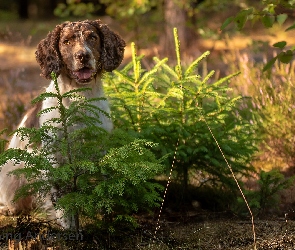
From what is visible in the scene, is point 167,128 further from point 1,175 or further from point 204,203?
point 1,175

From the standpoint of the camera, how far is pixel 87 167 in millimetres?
3520

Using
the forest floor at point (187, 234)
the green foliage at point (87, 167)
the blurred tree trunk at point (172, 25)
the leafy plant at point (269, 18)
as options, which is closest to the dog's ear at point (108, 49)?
the green foliage at point (87, 167)

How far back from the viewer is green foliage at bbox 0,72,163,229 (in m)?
3.36

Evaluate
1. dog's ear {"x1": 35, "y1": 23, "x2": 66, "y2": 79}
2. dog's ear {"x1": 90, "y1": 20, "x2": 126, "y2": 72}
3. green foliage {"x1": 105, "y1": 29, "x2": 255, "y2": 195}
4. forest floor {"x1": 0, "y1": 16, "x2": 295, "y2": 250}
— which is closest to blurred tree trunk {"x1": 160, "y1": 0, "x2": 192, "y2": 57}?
dog's ear {"x1": 90, "y1": 20, "x2": 126, "y2": 72}

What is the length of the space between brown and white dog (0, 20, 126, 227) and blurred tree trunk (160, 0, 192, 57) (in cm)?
619

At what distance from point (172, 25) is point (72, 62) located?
7.20m

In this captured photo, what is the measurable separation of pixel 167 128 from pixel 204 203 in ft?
2.62

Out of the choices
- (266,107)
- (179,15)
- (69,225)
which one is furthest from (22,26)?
(69,225)

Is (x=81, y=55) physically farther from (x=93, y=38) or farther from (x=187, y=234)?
(x=187, y=234)

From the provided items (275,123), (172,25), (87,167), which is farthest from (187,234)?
(172,25)

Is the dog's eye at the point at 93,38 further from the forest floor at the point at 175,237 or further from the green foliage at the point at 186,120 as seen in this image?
the forest floor at the point at 175,237

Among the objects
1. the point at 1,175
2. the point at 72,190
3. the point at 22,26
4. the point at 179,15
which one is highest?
the point at 22,26

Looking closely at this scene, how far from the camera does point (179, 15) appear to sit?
11.3 m

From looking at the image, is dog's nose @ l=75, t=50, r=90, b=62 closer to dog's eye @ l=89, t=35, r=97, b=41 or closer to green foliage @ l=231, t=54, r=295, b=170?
dog's eye @ l=89, t=35, r=97, b=41
